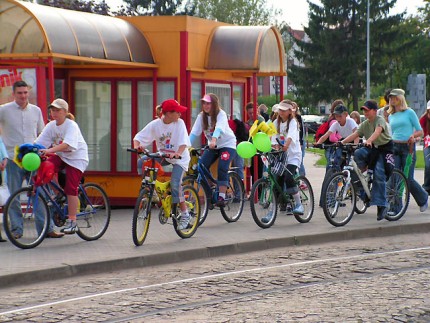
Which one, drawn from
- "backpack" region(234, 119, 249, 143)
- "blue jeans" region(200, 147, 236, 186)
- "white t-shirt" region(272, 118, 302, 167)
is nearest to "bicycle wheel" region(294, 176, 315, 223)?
"white t-shirt" region(272, 118, 302, 167)

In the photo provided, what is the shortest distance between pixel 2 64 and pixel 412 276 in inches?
308

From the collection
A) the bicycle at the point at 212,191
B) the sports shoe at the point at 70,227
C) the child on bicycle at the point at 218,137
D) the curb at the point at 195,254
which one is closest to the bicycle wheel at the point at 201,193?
the bicycle at the point at 212,191

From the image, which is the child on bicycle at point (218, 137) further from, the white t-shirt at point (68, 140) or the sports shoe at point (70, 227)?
the sports shoe at point (70, 227)

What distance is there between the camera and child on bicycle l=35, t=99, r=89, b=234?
1138cm

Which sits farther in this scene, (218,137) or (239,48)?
(239,48)

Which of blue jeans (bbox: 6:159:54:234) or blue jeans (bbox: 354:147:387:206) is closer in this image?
blue jeans (bbox: 6:159:54:234)

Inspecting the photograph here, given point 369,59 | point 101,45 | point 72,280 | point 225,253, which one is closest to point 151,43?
point 101,45

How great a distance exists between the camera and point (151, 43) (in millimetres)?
16188

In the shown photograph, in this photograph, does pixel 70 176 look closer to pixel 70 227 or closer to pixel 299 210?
pixel 70 227

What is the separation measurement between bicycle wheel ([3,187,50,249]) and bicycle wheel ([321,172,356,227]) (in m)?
3.94

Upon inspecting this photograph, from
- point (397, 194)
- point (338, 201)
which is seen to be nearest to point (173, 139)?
point (338, 201)

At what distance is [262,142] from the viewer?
13453 millimetres

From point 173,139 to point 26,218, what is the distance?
1.92m

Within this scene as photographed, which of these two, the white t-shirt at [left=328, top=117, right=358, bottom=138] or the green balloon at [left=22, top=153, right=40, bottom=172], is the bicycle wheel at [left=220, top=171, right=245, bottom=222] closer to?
the white t-shirt at [left=328, top=117, right=358, bottom=138]
